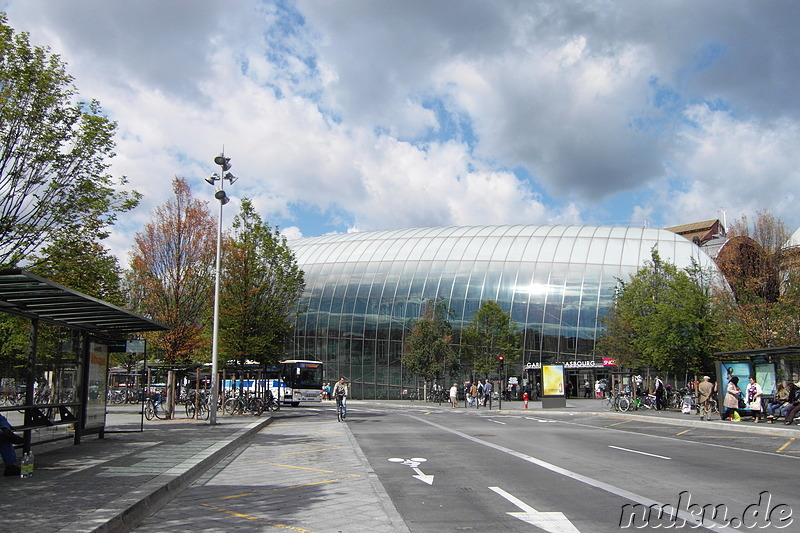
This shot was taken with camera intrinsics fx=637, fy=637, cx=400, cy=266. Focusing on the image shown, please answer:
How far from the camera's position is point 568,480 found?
10.6m

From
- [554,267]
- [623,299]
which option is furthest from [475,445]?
[554,267]

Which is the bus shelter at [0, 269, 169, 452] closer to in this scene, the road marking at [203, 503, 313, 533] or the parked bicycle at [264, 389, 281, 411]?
the road marking at [203, 503, 313, 533]

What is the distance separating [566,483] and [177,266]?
2173 cm

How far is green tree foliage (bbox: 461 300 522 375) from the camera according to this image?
53188 mm

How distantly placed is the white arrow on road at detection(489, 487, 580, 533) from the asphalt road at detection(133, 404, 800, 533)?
0.04 feet

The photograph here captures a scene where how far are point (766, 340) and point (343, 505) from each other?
112ft

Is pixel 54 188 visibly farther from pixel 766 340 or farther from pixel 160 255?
pixel 766 340

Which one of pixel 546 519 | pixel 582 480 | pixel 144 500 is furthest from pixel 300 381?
pixel 546 519

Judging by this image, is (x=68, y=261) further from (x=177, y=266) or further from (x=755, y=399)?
(x=755, y=399)

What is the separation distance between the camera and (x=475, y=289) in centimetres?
6044

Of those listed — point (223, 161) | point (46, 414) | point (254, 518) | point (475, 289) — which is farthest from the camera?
point (475, 289)

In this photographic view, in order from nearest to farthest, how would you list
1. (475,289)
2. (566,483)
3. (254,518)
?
(254,518) < (566,483) < (475,289)

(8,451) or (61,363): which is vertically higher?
(61,363)

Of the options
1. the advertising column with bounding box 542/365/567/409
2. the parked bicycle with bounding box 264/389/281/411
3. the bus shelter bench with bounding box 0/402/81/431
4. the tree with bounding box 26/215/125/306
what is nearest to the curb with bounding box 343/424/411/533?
the bus shelter bench with bounding box 0/402/81/431
